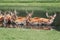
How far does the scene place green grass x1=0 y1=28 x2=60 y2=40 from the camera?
13742mm

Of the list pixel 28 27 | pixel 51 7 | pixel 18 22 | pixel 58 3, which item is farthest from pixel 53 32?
pixel 58 3

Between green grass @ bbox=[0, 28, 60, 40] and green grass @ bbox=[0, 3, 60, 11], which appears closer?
green grass @ bbox=[0, 28, 60, 40]

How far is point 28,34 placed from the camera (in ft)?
47.7

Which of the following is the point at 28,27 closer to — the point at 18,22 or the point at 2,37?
the point at 18,22

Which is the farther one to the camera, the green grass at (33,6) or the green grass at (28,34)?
the green grass at (33,6)

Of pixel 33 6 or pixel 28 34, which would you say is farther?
pixel 33 6

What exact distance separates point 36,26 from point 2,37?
12.9ft

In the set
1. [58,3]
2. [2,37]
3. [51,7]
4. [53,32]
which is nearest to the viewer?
[2,37]

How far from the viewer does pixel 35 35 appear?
14297mm

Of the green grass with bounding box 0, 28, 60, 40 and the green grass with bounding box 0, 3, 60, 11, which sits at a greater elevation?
the green grass with bounding box 0, 28, 60, 40

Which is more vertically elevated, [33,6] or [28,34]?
[28,34]

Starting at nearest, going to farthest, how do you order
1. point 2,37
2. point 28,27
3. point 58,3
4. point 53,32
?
point 2,37
point 53,32
point 28,27
point 58,3

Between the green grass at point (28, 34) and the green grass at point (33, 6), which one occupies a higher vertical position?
the green grass at point (28, 34)

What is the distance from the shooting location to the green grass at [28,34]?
13.7 m
